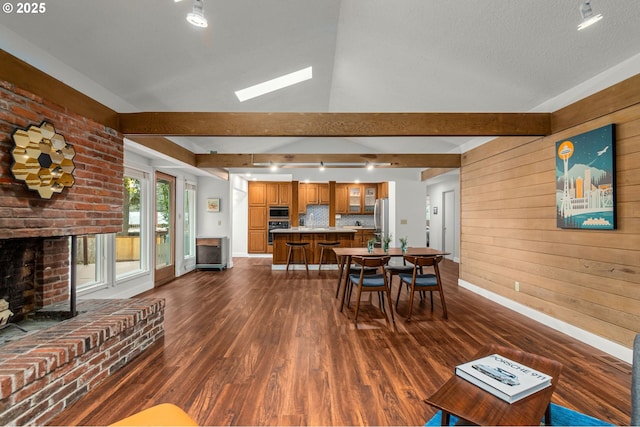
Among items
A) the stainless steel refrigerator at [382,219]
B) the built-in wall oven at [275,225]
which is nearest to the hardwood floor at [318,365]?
the stainless steel refrigerator at [382,219]

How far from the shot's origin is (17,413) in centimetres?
168

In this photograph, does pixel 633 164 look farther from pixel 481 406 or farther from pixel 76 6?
pixel 76 6

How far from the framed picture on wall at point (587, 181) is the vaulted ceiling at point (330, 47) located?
2.04ft

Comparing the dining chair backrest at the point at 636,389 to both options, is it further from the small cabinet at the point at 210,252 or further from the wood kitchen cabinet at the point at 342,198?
the wood kitchen cabinet at the point at 342,198

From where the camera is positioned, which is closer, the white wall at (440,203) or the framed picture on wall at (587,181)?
the framed picture on wall at (587,181)

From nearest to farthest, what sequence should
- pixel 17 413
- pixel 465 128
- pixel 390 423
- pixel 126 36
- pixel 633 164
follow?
pixel 17 413
pixel 390 423
pixel 126 36
pixel 633 164
pixel 465 128

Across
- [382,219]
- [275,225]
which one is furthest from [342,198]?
[275,225]

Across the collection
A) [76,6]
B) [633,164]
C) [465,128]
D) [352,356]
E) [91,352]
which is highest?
[76,6]

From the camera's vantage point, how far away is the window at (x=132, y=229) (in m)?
4.68

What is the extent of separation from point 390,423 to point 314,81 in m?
4.31

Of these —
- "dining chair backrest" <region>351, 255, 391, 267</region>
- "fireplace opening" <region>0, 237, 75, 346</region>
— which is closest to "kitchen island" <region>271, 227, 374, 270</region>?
"dining chair backrest" <region>351, 255, 391, 267</region>

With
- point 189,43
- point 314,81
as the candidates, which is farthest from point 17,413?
point 314,81

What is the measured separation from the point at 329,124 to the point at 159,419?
2913 millimetres

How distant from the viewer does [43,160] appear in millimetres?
2205
